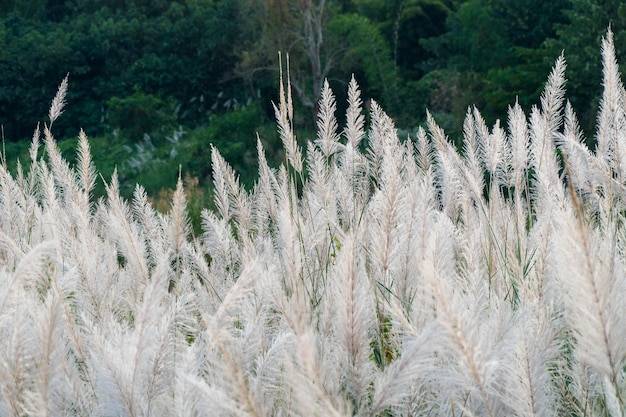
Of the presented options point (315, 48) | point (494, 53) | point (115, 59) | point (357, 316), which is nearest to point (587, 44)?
point (494, 53)

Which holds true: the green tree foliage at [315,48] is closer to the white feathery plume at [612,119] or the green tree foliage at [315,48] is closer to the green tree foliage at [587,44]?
the green tree foliage at [587,44]

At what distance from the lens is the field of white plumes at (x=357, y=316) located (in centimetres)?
99

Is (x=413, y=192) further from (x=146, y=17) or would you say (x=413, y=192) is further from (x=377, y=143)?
(x=146, y=17)

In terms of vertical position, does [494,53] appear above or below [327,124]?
above

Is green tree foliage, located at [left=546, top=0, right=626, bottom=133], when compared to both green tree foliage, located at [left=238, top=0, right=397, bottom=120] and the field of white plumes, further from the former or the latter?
the field of white plumes

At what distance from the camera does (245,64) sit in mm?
17094

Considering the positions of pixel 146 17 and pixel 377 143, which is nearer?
pixel 377 143

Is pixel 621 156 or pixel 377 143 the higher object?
pixel 377 143

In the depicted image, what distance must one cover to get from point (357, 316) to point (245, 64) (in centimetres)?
1645

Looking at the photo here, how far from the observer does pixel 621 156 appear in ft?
6.41

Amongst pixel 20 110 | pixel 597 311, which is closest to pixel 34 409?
pixel 597 311

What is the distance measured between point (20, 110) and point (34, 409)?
20244mm

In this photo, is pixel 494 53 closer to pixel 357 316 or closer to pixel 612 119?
pixel 612 119

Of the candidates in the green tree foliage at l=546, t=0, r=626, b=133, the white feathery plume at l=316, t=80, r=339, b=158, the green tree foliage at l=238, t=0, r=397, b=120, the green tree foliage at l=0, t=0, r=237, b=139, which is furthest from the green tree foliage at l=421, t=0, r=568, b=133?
the white feathery plume at l=316, t=80, r=339, b=158
